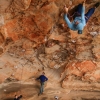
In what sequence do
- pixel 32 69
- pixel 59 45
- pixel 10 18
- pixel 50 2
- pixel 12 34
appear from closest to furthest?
pixel 50 2 < pixel 10 18 < pixel 12 34 < pixel 59 45 < pixel 32 69

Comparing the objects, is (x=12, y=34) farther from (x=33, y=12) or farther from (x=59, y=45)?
(x=59, y=45)

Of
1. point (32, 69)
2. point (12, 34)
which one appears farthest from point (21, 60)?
point (12, 34)

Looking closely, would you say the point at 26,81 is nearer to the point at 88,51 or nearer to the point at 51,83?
the point at 51,83

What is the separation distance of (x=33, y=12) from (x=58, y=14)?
696 millimetres

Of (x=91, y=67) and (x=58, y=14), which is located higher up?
(x=58, y=14)

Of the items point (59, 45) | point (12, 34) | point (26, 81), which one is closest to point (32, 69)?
point (26, 81)

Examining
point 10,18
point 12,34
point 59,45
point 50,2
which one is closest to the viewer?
point 50,2

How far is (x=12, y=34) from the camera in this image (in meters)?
6.17

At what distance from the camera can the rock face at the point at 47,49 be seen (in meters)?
5.59

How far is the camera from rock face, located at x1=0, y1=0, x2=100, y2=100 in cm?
559

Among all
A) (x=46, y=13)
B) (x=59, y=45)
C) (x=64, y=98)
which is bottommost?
(x=64, y=98)

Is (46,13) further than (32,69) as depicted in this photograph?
No

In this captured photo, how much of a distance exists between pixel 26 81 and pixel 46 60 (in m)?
1.12

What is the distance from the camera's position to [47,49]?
7008 millimetres
